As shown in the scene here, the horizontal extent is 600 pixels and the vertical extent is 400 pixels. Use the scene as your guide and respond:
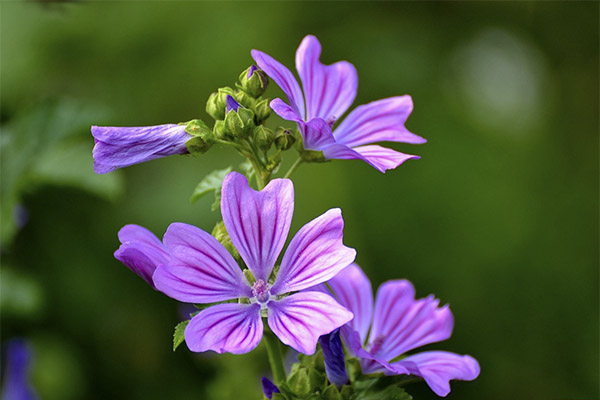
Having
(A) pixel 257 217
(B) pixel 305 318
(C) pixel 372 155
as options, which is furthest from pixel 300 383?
(C) pixel 372 155

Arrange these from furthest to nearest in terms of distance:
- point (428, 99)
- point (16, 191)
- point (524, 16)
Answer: point (524, 16), point (428, 99), point (16, 191)

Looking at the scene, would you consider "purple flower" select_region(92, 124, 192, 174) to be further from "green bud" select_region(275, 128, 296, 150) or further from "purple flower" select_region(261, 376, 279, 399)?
"purple flower" select_region(261, 376, 279, 399)

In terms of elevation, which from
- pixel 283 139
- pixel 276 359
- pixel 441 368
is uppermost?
pixel 283 139

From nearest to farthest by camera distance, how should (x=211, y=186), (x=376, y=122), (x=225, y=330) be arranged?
(x=225, y=330)
(x=211, y=186)
(x=376, y=122)

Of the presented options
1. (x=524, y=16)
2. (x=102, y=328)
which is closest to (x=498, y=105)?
(x=524, y=16)

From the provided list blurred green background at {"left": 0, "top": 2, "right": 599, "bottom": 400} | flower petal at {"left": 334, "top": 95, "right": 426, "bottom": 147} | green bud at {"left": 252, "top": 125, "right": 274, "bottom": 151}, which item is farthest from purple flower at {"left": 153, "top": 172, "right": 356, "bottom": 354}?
blurred green background at {"left": 0, "top": 2, "right": 599, "bottom": 400}

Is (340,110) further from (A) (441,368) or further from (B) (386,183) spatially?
(B) (386,183)

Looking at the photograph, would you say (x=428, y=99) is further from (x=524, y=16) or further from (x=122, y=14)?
(x=122, y=14)
